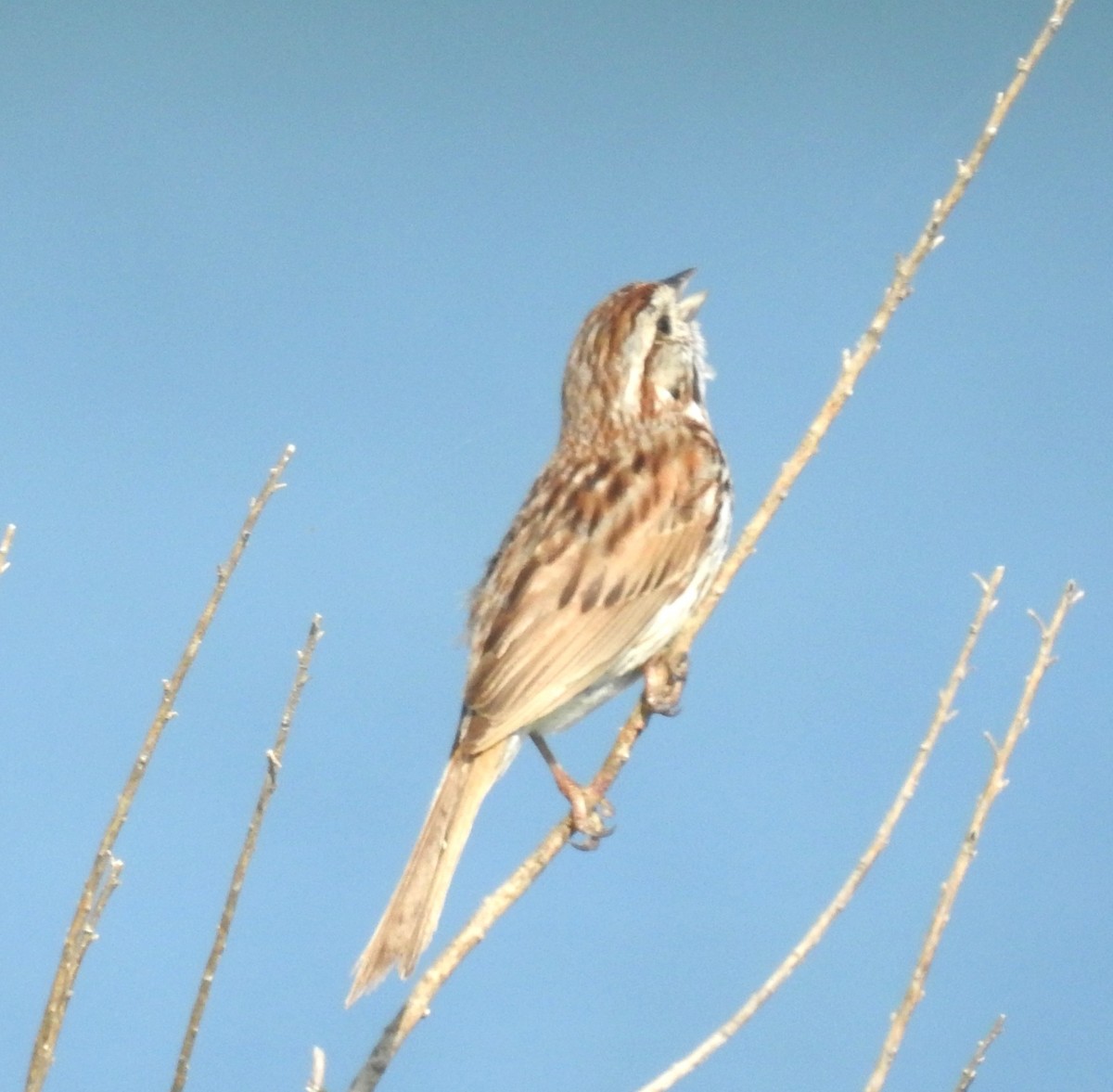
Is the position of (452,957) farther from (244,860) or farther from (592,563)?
(592,563)

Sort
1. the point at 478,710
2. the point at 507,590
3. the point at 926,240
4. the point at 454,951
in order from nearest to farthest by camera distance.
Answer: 1. the point at 454,951
2. the point at 926,240
3. the point at 478,710
4. the point at 507,590

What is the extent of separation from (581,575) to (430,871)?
0.67 m

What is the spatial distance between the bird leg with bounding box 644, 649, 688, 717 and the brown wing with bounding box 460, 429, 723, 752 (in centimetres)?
15

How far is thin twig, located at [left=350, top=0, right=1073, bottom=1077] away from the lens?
6.46 ft

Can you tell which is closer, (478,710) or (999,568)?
(999,568)

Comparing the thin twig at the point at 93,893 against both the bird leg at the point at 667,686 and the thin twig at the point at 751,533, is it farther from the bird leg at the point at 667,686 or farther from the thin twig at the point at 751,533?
the bird leg at the point at 667,686

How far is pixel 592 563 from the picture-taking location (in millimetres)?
3168

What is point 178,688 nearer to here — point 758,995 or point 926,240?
point 758,995

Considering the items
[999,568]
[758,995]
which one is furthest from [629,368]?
[758,995]

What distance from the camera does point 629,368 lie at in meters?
3.53

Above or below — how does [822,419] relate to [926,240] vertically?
below

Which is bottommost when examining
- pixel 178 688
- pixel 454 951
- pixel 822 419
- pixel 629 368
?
pixel 454 951

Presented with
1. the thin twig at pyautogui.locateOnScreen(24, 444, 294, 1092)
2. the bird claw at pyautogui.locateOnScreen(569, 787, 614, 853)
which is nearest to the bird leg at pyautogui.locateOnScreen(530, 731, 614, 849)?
the bird claw at pyautogui.locateOnScreen(569, 787, 614, 853)

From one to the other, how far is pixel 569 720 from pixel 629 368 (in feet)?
2.63
